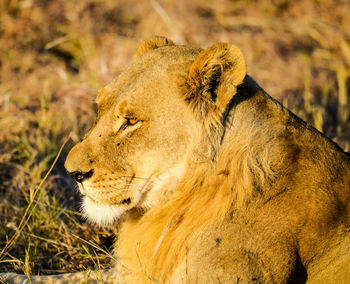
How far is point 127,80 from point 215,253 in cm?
124

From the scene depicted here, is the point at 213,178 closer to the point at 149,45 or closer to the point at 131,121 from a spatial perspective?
the point at 131,121

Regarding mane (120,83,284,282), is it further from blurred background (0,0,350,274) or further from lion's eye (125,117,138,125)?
blurred background (0,0,350,274)

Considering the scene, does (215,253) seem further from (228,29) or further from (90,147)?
(228,29)

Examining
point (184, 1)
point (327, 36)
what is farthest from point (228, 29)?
point (327, 36)

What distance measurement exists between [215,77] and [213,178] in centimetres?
60

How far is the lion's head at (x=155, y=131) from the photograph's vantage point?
2.75 m

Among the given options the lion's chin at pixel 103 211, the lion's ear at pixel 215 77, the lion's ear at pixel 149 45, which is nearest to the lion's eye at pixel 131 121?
the lion's ear at pixel 215 77

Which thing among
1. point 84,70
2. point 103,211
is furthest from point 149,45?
point 84,70

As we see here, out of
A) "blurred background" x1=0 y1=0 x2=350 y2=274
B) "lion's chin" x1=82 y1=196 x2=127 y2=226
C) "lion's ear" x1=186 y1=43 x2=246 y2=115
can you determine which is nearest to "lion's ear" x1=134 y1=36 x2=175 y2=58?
"lion's ear" x1=186 y1=43 x2=246 y2=115

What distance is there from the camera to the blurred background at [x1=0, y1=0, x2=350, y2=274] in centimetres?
404

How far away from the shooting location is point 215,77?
2783mm

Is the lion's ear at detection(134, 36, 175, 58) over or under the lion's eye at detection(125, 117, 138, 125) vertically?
over

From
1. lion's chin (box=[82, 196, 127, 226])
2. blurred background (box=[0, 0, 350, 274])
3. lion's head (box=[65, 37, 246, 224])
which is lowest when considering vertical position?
blurred background (box=[0, 0, 350, 274])

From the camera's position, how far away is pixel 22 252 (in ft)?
12.5
